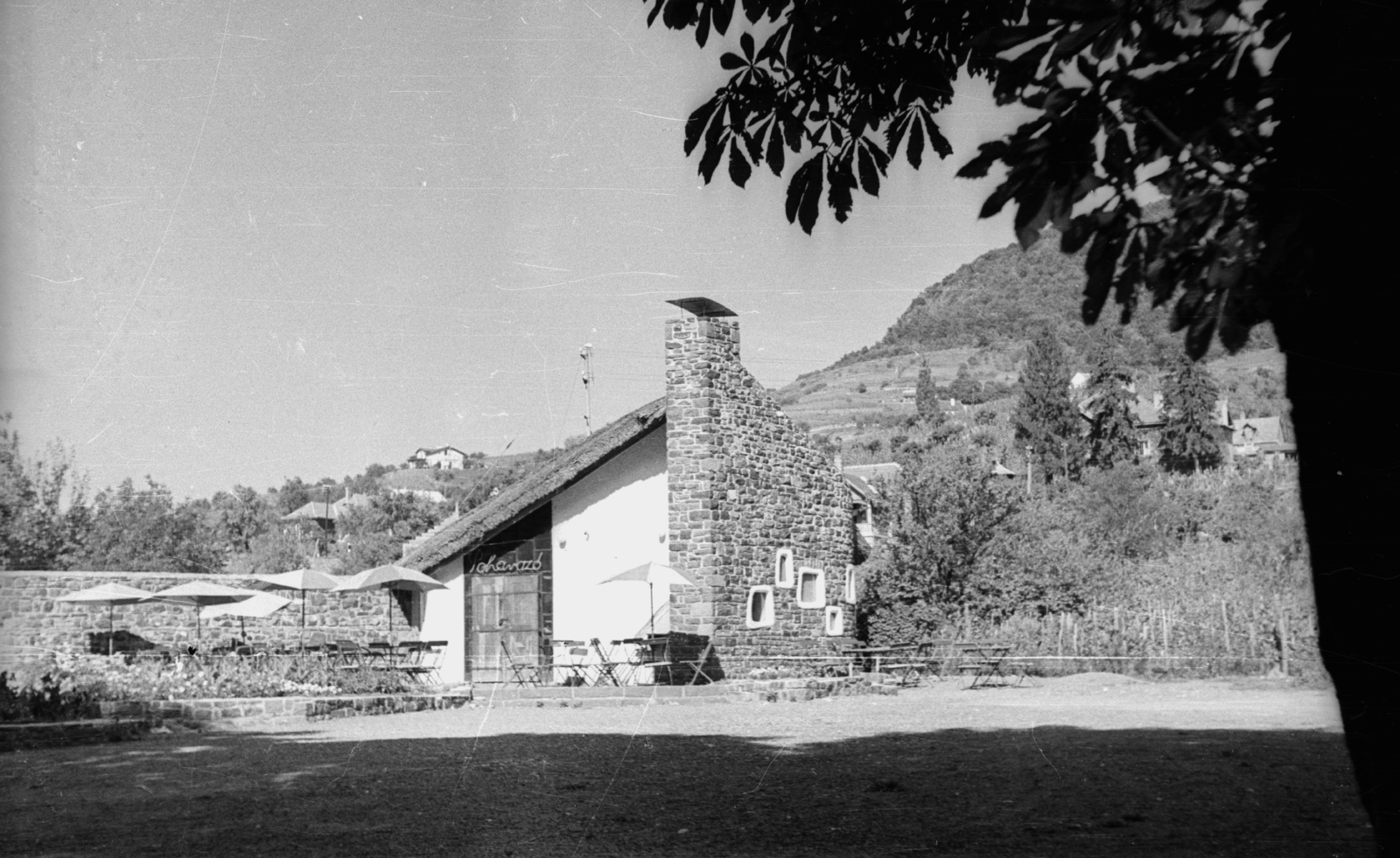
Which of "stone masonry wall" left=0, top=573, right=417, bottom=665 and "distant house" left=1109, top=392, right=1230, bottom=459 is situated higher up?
"distant house" left=1109, top=392, right=1230, bottom=459

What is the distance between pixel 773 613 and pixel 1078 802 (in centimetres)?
1426

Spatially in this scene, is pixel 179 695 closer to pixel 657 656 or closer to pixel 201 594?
pixel 201 594

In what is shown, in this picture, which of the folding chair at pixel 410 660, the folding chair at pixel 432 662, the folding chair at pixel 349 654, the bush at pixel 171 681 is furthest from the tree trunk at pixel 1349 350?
the folding chair at pixel 432 662

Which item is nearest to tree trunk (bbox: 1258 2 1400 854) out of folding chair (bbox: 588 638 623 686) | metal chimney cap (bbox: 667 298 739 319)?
folding chair (bbox: 588 638 623 686)

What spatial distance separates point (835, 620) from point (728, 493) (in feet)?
13.3

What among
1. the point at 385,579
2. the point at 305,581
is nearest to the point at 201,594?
the point at 305,581

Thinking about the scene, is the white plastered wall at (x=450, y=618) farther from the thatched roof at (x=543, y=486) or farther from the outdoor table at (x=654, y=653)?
the outdoor table at (x=654, y=653)

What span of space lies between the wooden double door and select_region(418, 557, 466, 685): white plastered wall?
168 millimetres

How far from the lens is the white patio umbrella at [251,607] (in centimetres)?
1984

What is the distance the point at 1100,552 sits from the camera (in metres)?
24.2

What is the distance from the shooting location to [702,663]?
19141mm

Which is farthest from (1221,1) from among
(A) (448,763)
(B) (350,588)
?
(B) (350,588)

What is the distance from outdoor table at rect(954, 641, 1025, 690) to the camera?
61.7 ft

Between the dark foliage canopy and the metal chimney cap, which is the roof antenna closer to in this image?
the metal chimney cap
